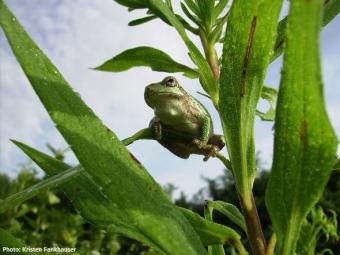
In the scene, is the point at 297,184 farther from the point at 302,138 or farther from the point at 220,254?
the point at 220,254

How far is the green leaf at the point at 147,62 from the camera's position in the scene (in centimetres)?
117

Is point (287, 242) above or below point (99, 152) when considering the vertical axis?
below

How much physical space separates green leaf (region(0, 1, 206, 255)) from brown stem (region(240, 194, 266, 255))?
0.22 metres

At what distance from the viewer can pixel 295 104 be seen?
0.59 m

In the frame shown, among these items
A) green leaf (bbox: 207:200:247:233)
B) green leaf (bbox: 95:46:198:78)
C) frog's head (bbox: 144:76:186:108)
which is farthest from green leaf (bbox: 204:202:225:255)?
frog's head (bbox: 144:76:186:108)

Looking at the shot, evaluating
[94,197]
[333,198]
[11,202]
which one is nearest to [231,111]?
[94,197]

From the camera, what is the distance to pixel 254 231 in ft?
2.93

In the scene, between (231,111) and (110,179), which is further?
(231,111)

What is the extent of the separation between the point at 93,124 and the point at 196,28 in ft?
2.22

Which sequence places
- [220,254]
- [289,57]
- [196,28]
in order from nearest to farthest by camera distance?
1. [289,57]
2. [220,254]
3. [196,28]

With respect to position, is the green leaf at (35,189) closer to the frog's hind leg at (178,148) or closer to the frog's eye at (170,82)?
the frog's hind leg at (178,148)

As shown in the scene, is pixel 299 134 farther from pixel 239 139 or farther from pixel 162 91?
pixel 162 91

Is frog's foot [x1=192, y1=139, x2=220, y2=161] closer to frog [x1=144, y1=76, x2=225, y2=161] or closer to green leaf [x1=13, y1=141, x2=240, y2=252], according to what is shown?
frog [x1=144, y1=76, x2=225, y2=161]

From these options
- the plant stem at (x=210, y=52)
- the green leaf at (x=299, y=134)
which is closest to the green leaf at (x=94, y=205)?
the green leaf at (x=299, y=134)
